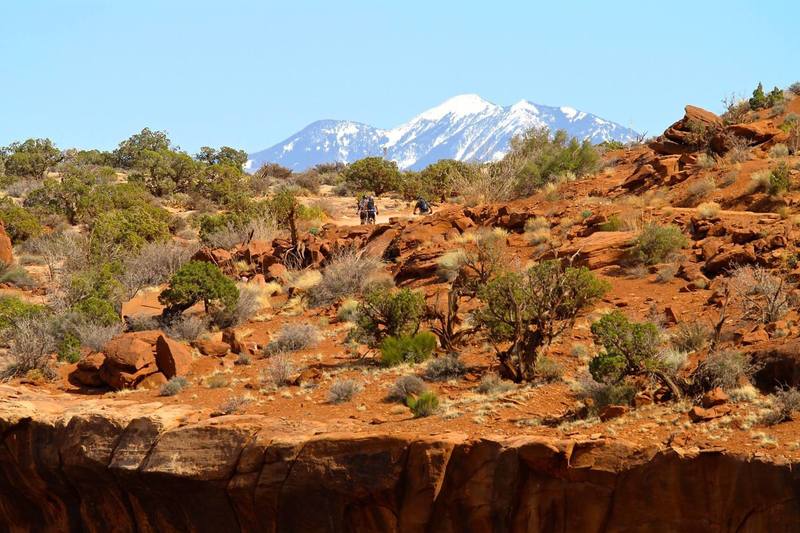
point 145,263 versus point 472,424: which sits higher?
point 145,263

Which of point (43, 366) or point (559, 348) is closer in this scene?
point (559, 348)

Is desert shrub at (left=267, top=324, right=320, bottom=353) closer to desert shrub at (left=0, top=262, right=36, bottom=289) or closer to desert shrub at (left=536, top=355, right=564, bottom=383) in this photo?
desert shrub at (left=536, top=355, right=564, bottom=383)

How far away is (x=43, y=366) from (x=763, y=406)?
14.0 metres

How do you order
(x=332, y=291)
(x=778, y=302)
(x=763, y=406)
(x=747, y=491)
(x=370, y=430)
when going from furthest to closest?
(x=332, y=291), (x=778, y=302), (x=370, y=430), (x=763, y=406), (x=747, y=491)

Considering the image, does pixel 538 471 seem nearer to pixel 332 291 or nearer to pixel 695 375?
pixel 695 375

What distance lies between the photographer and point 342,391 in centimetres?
1432

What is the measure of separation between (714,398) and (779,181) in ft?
42.6

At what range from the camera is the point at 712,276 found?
18.0m

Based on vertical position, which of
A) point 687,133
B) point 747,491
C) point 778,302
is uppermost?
point 687,133

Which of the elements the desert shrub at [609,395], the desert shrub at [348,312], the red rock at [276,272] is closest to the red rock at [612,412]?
the desert shrub at [609,395]

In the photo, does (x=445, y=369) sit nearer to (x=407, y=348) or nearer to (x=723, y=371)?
(x=407, y=348)

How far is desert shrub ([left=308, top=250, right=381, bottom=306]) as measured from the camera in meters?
22.3

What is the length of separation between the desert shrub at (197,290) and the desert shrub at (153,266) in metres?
4.92

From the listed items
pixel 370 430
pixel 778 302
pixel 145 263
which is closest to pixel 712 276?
pixel 778 302
